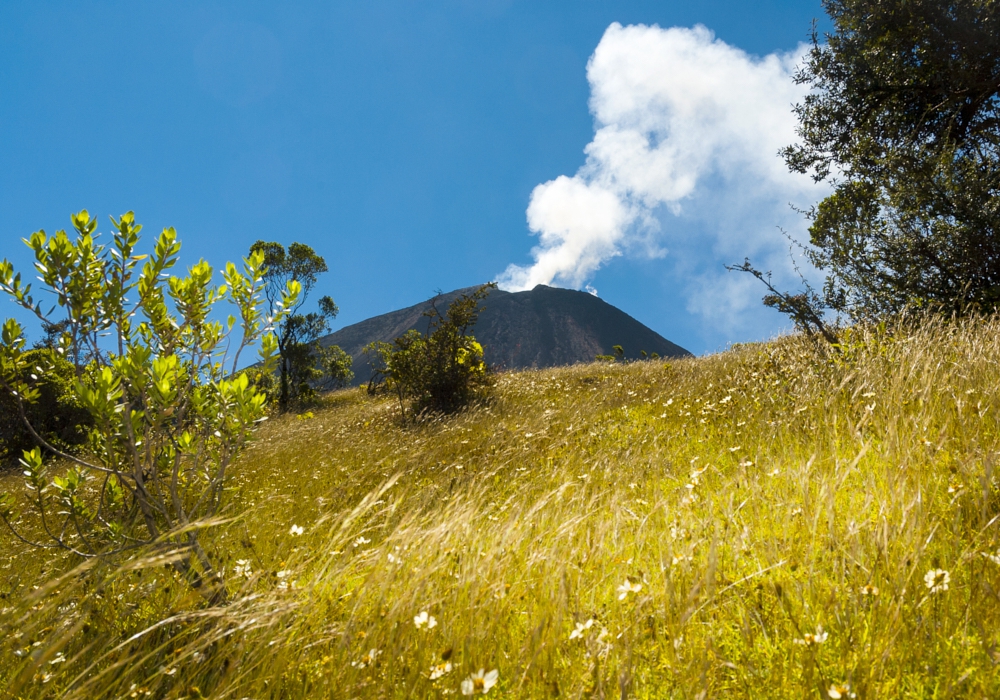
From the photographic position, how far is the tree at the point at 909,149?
26.6 ft

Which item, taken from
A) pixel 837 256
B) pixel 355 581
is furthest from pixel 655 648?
pixel 837 256

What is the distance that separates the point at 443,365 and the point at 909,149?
10.4 metres

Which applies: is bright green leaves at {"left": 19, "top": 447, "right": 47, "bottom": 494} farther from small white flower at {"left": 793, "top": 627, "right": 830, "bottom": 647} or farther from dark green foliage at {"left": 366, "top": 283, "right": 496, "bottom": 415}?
dark green foliage at {"left": 366, "top": 283, "right": 496, "bottom": 415}

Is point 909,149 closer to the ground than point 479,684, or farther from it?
farther from it

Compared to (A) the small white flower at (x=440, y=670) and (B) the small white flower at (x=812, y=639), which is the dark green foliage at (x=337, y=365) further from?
(B) the small white flower at (x=812, y=639)

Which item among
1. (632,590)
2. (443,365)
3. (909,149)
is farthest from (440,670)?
(909,149)

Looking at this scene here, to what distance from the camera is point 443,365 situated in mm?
11547

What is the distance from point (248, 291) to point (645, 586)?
3.18 metres

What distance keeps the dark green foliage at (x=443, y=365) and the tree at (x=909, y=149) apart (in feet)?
24.6

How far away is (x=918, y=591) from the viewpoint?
204cm

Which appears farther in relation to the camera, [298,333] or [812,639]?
[298,333]

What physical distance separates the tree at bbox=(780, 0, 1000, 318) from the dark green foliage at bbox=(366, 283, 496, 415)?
7487 mm

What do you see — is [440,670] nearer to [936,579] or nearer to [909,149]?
[936,579]

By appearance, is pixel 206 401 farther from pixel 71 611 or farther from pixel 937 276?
pixel 937 276
